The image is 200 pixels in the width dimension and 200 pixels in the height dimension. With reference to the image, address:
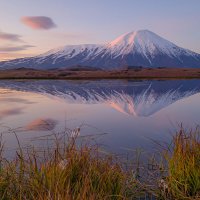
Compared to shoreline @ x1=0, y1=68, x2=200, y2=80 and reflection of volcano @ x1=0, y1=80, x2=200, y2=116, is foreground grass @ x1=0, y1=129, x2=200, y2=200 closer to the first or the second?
reflection of volcano @ x1=0, y1=80, x2=200, y2=116

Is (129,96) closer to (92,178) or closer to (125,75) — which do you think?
(92,178)

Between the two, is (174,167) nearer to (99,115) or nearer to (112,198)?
(112,198)

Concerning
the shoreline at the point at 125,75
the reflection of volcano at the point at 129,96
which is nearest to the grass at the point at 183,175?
the reflection of volcano at the point at 129,96

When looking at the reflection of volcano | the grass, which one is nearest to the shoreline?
the reflection of volcano

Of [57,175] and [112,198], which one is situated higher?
[57,175]

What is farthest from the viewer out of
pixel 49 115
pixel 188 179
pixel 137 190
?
pixel 49 115

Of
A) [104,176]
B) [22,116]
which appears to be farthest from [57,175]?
[22,116]

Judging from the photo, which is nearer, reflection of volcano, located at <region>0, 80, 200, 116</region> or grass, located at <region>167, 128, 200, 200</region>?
grass, located at <region>167, 128, 200, 200</region>

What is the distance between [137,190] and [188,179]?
1.02m

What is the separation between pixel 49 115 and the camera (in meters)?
18.0

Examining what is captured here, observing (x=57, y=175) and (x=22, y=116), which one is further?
(x=22, y=116)

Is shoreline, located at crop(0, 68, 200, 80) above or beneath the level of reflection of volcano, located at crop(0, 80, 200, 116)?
above

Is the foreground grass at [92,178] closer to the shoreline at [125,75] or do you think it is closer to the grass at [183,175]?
the grass at [183,175]

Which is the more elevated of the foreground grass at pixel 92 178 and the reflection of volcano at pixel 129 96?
the foreground grass at pixel 92 178
